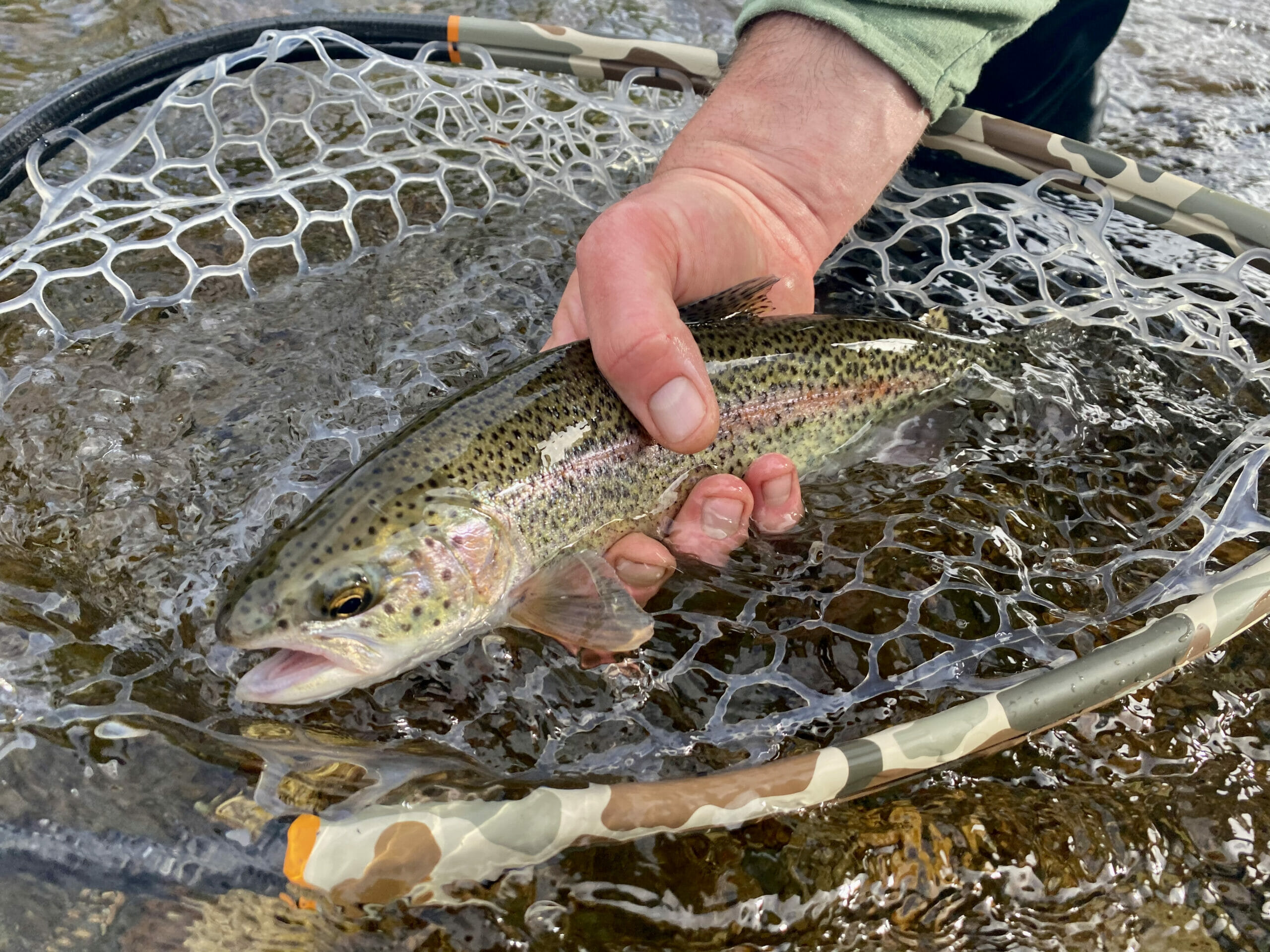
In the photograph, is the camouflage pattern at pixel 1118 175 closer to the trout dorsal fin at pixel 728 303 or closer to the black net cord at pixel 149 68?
the trout dorsal fin at pixel 728 303

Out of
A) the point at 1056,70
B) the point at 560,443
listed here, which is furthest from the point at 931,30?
the point at 560,443

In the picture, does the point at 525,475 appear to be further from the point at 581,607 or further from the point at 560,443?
the point at 581,607

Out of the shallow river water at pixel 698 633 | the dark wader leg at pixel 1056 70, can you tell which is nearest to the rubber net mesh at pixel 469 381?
the shallow river water at pixel 698 633

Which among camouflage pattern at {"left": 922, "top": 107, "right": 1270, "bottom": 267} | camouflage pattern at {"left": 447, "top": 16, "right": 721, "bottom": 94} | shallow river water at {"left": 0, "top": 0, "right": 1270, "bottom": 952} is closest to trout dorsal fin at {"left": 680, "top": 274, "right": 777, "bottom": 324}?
shallow river water at {"left": 0, "top": 0, "right": 1270, "bottom": 952}

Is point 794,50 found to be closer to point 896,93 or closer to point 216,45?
point 896,93

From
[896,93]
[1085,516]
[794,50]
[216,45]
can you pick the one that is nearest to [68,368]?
[216,45]

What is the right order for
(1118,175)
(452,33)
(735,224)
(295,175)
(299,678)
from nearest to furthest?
(299,678), (735,224), (1118,175), (452,33), (295,175)
